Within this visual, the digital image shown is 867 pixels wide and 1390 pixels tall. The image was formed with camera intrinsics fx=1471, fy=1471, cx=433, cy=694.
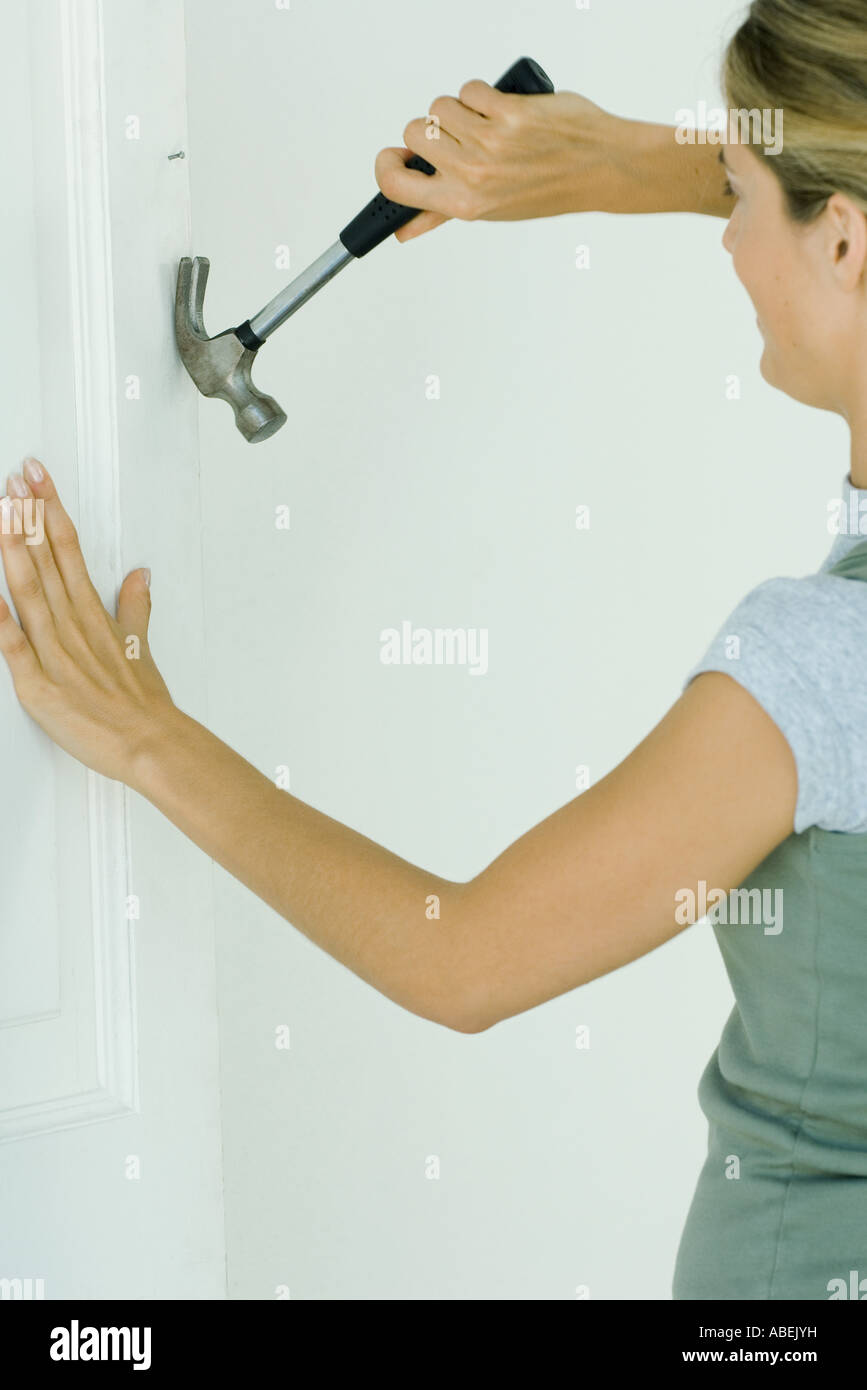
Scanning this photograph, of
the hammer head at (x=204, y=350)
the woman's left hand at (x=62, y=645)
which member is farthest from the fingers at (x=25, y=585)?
the hammer head at (x=204, y=350)

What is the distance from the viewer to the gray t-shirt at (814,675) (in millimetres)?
719

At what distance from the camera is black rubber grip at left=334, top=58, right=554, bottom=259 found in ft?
3.16

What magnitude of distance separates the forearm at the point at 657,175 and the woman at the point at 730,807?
4.4 inches

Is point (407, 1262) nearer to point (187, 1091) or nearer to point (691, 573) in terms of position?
point (187, 1091)

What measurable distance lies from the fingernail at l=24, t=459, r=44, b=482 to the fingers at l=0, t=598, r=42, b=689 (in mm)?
74

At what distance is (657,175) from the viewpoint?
1.10 meters

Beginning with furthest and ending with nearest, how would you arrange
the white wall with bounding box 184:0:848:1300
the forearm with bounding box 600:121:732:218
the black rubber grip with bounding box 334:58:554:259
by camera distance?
1. the white wall with bounding box 184:0:848:1300
2. the forearm with bounding box 600:121:732:218
3. the black rubber grip with bounding box 334:58:554:259

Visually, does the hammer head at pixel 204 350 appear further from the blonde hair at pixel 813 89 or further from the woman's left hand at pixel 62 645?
the blonde hair at pixel 813 89

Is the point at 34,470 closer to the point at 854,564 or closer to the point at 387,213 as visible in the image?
the point at 387,213

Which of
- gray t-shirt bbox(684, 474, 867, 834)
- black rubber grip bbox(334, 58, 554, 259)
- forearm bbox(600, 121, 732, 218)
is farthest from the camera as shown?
forearm bbox(600, 121, 732, 218)

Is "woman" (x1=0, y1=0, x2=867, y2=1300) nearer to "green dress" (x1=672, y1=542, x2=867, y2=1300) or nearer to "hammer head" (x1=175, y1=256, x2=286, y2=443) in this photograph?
"green dress" (x1=672, y1=542, x2=867, y2=1300)

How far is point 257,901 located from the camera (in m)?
1.45

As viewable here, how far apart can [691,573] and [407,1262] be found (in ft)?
2.55

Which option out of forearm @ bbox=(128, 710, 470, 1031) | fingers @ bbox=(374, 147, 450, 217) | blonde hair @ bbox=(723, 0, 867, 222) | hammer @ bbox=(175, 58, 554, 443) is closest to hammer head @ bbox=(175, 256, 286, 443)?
hammer @ bbox=(175, 58, 554, 443)
